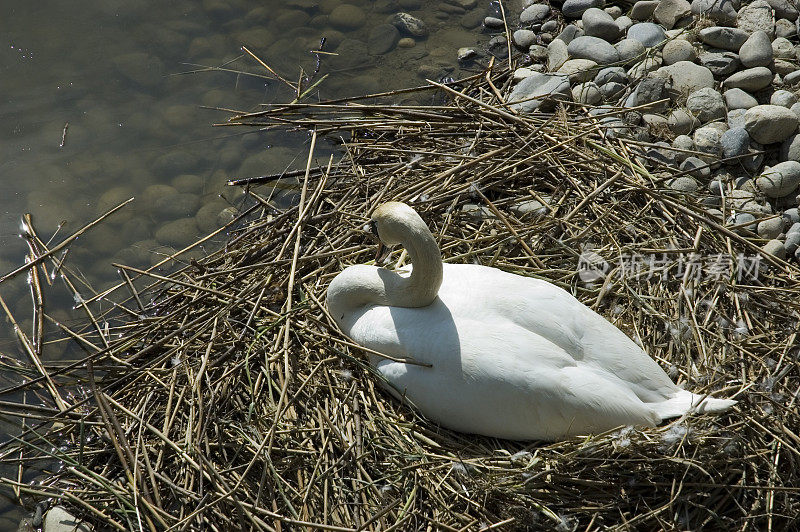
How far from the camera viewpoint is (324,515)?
12.4 ft

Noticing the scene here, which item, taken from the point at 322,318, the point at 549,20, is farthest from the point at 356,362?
the point at 549,20

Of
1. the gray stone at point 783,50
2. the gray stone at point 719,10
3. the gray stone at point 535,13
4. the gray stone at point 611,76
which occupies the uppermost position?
the gray stone at point 719,10

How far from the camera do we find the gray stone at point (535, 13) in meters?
7.34

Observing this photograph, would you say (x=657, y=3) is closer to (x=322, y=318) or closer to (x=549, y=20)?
(x=549, y=20)

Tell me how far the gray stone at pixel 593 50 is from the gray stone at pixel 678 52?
41cm

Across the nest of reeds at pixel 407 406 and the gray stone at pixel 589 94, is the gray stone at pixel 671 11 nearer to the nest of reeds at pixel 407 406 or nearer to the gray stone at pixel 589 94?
the gray stone at pixel 589 94

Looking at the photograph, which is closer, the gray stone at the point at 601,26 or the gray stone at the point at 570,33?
the gray stone at the point at 601,26

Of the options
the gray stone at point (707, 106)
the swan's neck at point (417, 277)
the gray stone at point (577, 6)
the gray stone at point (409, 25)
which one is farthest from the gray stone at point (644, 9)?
the swan's neck at point (417, 277)

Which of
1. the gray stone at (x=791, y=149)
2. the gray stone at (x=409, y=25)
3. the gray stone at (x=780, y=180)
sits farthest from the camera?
the gray stone at (x=409, y=25)

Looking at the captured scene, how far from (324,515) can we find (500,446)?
38.9 inches

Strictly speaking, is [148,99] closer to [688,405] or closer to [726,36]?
[726,36]

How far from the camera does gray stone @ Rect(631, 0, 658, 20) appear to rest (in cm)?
673

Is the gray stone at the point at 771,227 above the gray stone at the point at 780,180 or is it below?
below

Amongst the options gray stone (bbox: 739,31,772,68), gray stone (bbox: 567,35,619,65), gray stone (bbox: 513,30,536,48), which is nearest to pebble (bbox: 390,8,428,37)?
gray stone (bbox: 513,30,536,48)
